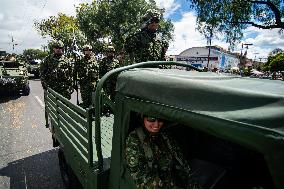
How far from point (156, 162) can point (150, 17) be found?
3357mm

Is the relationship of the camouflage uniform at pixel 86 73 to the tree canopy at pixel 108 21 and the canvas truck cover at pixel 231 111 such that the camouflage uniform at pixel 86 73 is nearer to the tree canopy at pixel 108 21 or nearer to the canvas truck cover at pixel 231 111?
the canvas truck cover at pixel 231 111

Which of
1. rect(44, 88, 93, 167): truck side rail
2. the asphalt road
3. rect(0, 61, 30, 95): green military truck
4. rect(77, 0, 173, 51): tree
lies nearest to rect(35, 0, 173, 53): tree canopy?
rect(77, 0, 173, 51): tree

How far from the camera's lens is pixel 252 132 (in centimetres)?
123

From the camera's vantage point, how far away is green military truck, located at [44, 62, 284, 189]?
1257 millimetres

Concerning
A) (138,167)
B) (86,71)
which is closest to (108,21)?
(86,71)

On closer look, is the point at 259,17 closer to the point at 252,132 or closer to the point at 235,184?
the point at 235,184

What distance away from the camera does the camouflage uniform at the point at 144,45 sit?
548cm

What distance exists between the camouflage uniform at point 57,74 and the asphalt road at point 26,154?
1.37m

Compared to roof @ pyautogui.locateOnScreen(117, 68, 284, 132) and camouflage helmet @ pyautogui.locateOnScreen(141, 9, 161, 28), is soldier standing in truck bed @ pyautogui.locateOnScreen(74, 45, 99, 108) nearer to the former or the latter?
camouflage helmet @ pyautogui.locateOnScreen(141, 9, 161, 28)

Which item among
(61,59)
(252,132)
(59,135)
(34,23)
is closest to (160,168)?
(252,132)

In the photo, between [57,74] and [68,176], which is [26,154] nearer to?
[57,74]

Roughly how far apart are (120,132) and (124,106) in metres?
0.21

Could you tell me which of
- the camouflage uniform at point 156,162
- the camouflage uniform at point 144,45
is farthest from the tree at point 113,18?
the camouflage uniform at point 156,162

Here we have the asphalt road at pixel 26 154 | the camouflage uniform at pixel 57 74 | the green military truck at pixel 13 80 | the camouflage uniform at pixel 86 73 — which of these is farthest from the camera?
the green military truck at pixel 13 80
